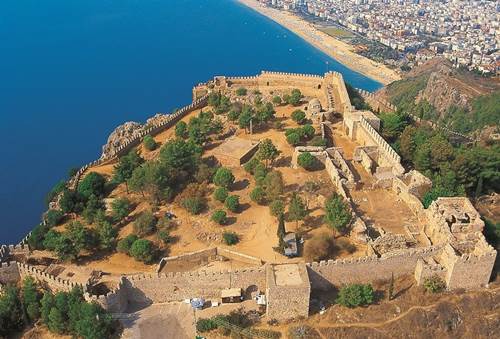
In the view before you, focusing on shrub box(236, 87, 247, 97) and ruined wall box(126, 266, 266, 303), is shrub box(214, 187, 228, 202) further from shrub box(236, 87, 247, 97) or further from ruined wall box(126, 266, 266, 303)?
→ shrub box(236, 87, 247, 97)

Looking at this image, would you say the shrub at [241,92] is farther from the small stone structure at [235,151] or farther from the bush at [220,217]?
the bush at [220,217]

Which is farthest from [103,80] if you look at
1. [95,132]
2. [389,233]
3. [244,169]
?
[389,233]

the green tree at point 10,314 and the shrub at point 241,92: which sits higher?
the shrub at point 241,92

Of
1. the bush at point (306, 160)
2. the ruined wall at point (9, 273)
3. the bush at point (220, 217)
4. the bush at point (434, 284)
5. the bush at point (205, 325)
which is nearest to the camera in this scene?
the bush at point (205, 325)

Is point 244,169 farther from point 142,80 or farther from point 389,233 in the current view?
point 142,80

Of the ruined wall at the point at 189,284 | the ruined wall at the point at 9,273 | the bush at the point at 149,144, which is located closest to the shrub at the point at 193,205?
the ruined wall at the point at 189,284

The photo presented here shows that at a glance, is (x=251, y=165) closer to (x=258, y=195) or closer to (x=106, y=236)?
(x=258, y=195)

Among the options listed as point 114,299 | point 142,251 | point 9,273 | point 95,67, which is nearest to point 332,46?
point 95,67
